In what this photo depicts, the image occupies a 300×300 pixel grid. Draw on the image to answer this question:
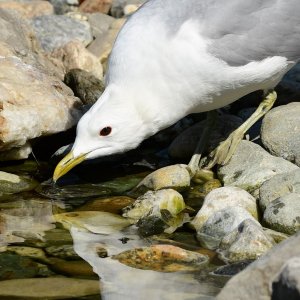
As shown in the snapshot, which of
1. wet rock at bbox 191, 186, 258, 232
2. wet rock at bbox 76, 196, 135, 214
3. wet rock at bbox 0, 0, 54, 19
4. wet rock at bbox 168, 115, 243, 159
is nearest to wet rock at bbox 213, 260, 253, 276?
wet rock at bbox 191, 186, 258, 232

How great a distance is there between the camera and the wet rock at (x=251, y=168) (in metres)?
7.02

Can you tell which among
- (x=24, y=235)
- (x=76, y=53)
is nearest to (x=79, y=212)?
(x=24, y=235)

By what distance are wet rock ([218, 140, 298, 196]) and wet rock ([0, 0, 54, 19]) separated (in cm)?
412

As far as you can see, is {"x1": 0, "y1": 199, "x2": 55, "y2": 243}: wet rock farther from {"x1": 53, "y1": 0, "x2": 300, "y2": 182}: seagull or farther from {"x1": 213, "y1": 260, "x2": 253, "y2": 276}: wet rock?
{"x1": 213, "y1": 260, "x2": 253, "y2": 276}: wet rock

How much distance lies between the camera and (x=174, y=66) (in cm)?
667

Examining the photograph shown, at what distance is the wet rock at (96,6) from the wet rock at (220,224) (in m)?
5.62

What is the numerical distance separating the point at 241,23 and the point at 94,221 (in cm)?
192

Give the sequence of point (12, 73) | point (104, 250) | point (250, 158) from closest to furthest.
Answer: point (104, 250), point (250, 158), point (12, 73)

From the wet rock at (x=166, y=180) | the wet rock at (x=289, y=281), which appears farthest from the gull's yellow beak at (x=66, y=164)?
the wet rock at (x=289, y=281)

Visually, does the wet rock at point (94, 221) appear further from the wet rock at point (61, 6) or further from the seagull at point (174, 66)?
the wet rock at point (61, 6)

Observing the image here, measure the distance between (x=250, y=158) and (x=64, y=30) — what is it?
369 centimetres

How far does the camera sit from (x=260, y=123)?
819cm

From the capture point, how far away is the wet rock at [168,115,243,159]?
7.95m

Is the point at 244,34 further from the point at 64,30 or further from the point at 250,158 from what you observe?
the point at 64,30
